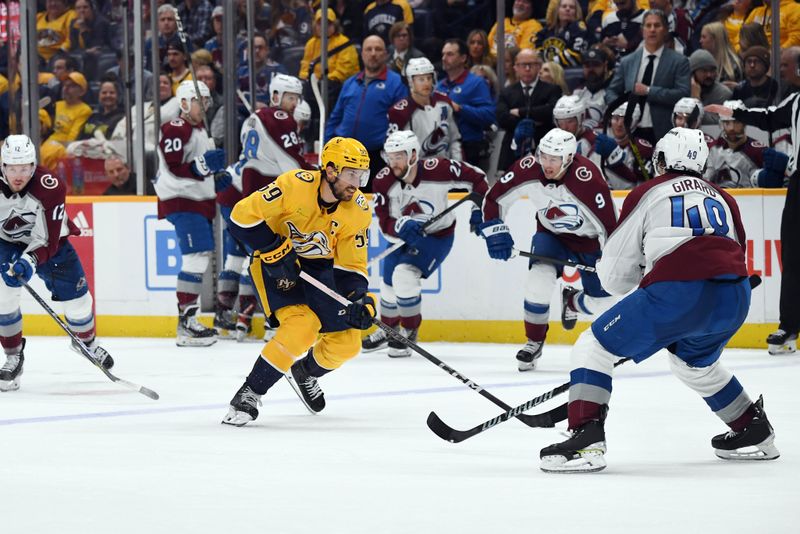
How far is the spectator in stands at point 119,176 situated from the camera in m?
8.73

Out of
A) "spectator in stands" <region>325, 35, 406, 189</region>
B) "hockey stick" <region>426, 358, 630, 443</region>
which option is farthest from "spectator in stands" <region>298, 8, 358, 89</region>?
"hockey stick" <region>426, 358, 630, 443</region>

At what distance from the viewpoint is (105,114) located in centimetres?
902

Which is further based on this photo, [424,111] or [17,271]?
[424,111]

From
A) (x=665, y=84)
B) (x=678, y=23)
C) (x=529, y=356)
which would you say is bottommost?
(x=529, y=356)

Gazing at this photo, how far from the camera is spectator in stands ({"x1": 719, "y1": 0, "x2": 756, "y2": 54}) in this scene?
25.5 ft

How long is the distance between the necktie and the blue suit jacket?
3 centimetres

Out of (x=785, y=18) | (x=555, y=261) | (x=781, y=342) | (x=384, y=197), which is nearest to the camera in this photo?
(x=555, y=261)

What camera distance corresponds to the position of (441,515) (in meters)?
3.19

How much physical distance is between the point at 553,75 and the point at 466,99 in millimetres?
557

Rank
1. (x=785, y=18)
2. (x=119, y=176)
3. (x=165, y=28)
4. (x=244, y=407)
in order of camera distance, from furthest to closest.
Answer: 1. (x=165, y=28)
2. (x=119, y=176)
3. (x=785, y=18)
4. (x=244, y=407)

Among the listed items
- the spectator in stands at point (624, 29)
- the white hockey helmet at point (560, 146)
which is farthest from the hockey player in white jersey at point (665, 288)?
the spectator in stands at point (624, 29)

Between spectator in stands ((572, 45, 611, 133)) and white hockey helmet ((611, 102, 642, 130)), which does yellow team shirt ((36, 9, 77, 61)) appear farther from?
white hockey helmet ((611, 102, 642, 130))

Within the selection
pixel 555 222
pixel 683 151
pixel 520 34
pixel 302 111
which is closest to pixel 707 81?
pixel 520 34

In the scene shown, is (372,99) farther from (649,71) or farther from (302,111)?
(649,71)
